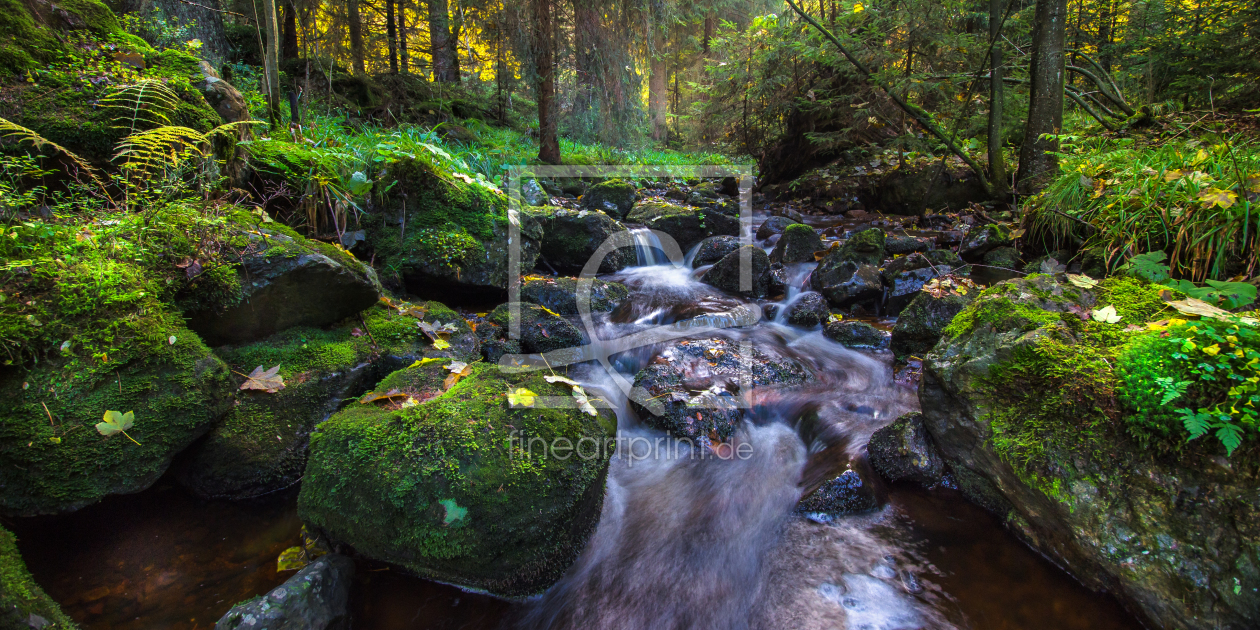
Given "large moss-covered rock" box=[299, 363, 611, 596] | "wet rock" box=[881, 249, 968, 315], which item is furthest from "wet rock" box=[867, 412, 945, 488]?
"wet rock" box=[881, 249, 968, 315]

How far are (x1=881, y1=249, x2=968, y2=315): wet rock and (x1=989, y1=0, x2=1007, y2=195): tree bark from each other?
3.30m

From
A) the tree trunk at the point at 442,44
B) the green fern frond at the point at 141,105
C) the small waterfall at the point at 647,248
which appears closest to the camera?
the green fern frond at the point at 141,105

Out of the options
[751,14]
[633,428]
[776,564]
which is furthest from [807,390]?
[751,14]

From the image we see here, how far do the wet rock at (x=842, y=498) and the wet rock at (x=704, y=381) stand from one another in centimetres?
91

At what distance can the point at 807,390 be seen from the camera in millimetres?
4566

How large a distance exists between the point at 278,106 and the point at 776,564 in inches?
257

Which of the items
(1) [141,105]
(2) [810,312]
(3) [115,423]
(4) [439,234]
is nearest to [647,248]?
(2) [810,312]

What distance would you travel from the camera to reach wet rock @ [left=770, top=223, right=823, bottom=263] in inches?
306

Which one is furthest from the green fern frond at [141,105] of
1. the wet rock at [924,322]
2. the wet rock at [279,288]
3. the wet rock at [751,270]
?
the wet rock at [924,322]

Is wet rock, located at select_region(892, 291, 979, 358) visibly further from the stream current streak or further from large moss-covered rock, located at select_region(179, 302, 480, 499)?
large moss-covered rock, located at select_region(179, 302, 480, 499)

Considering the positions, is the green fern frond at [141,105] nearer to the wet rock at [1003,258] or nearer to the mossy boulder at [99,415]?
the mossy boulder at [99,415]

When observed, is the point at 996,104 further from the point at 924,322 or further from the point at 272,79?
the point at 272,79

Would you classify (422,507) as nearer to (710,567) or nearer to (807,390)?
(710,567)

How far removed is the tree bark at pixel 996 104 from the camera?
25.9ft
